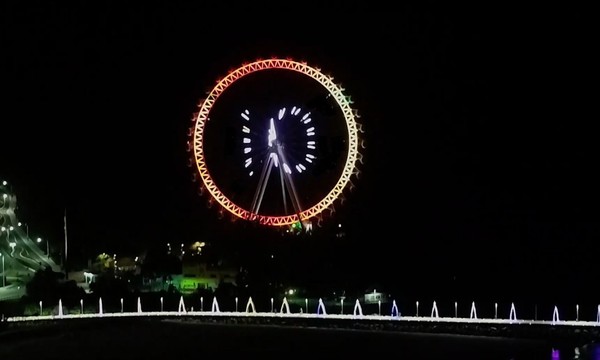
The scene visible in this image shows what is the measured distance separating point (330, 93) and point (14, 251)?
16630 mm

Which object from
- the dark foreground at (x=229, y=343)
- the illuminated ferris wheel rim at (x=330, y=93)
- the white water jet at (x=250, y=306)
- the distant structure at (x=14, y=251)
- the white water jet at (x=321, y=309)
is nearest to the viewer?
the dark foreground at (x=229, y=343)

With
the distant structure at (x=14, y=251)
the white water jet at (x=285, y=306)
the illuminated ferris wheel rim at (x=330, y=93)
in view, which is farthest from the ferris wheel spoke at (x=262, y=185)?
the distant structure at (x=14, y=251)

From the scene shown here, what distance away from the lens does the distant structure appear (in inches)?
1374

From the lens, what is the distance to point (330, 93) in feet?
85.0

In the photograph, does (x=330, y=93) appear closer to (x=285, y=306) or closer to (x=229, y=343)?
(x=285, y=306)

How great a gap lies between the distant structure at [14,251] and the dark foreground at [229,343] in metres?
11.8

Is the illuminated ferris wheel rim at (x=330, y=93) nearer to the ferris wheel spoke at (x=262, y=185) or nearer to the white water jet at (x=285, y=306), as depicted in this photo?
the ferris wheel spoke at (x=262, y=185)

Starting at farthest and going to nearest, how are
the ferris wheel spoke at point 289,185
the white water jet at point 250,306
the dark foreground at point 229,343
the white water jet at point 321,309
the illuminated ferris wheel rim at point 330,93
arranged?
1. the white water jet at point 250,306
2. the white water jet at point 321,309
3. the ferris wheel spoke at point 289,185
4. the illuminated ferris wheel rim at point 330,93
5. the dark foreground at point 229,343

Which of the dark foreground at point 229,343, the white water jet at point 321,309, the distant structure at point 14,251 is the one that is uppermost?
the distant structure at point 14,251

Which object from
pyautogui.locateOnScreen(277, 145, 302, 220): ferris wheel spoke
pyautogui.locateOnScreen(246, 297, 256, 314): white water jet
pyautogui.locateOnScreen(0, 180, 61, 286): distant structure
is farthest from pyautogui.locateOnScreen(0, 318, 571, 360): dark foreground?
pyautogui.locateOnScreen(0, 180, 61, 286): distant structure

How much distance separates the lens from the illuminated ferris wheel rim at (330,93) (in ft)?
83.0

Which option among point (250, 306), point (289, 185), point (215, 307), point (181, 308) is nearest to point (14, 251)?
point (181, 308)

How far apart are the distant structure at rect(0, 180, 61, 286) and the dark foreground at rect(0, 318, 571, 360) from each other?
38.6 ft

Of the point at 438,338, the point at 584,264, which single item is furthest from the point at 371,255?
the point at 438,338
